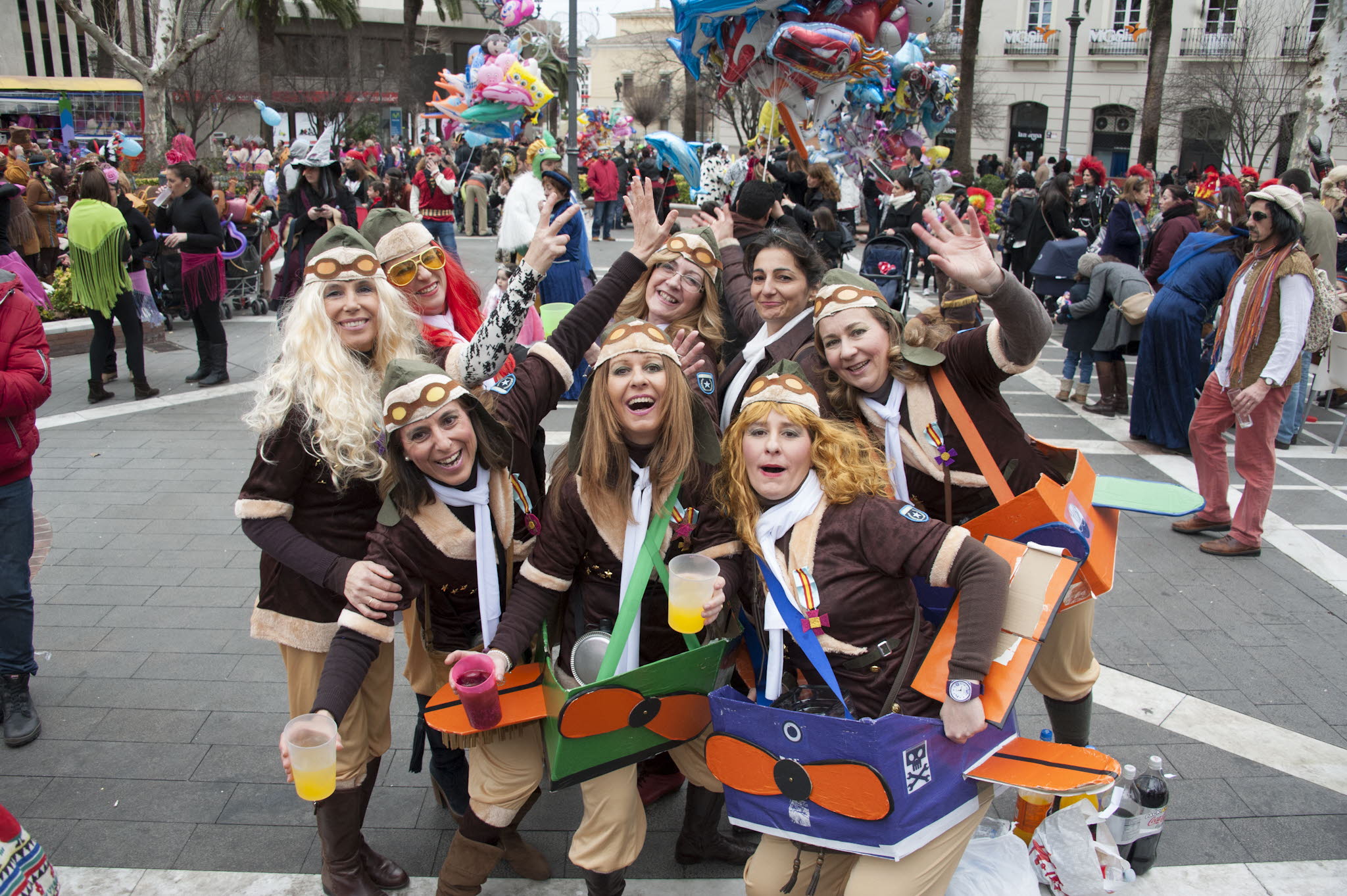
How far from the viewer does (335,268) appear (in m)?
2.94

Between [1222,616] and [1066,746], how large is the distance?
3061 mm

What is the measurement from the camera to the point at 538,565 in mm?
2686

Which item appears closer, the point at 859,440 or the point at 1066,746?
the point at 1066,746

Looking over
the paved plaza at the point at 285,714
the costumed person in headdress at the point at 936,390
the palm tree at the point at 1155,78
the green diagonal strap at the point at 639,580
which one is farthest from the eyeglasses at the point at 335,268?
the palm tree at the point at 1155,78

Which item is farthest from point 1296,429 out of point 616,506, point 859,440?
point 616,506

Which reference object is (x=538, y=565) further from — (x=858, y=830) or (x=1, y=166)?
(x=1, y=166)

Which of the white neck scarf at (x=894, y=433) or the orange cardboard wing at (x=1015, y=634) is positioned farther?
the white neck scarf at (x=894, y=433)

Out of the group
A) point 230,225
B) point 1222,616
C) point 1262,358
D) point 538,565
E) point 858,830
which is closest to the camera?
point 858,830

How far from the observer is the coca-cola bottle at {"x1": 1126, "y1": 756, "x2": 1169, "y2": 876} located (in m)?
2.96

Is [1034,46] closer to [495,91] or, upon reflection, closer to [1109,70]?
[1109,70]

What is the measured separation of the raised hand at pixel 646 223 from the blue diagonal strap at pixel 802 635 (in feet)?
4.67

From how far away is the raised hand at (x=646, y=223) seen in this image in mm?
3492

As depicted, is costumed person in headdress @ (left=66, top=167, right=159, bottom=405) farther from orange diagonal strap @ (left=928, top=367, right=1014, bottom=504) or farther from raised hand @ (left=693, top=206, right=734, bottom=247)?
orange diagonal strap @ (left=928, top=367, right=1014, bottom=504)

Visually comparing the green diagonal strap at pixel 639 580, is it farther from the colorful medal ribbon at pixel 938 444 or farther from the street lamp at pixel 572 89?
the street lamp at pixel 572 89
